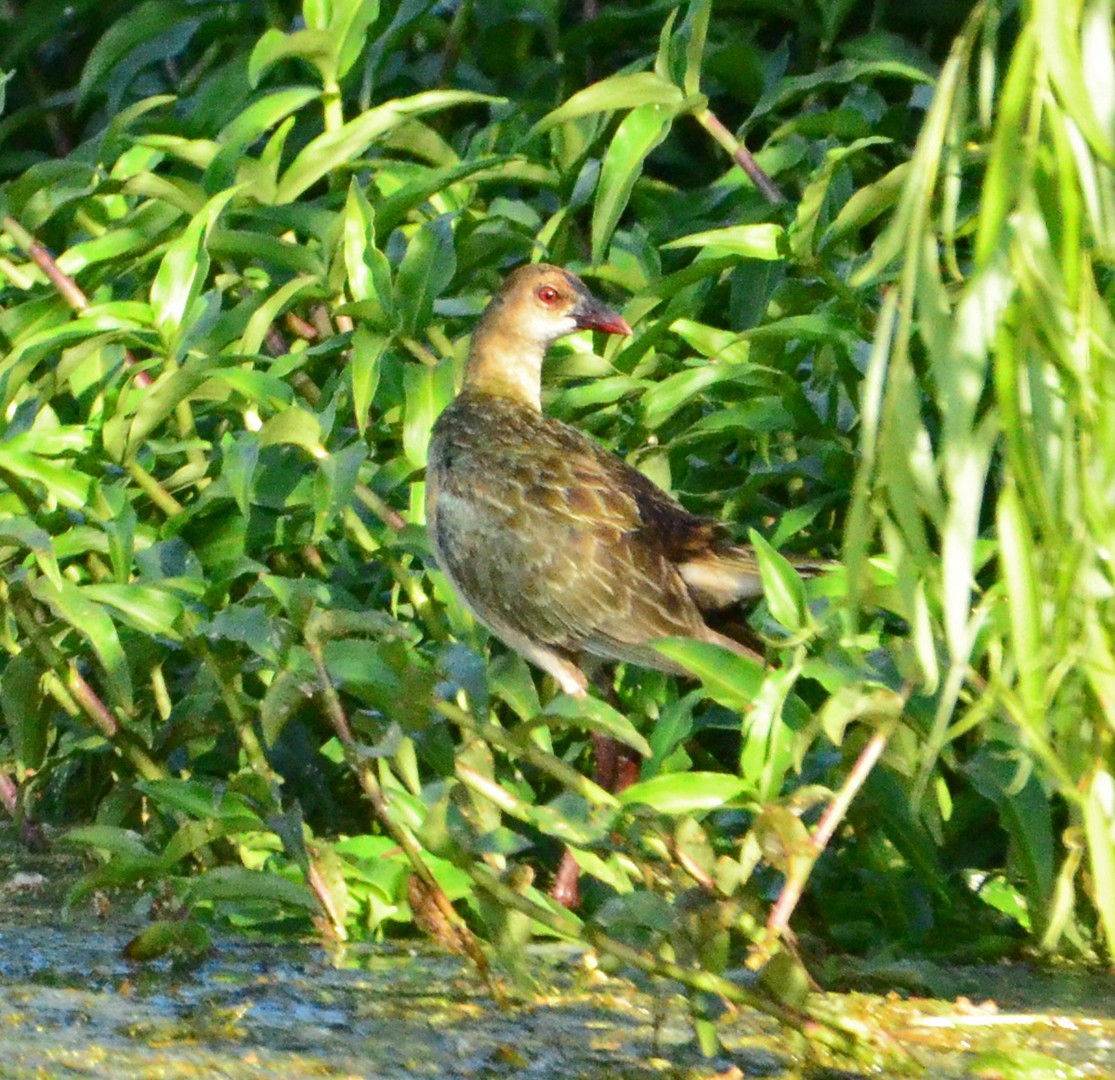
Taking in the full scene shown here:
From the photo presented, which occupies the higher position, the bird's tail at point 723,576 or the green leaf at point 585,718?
the green leaf at point 585,718

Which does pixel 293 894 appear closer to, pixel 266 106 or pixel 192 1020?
pixel 192 1020

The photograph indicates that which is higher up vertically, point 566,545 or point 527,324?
point 527,324

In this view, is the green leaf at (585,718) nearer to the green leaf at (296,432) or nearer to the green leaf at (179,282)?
the green leaf at (296,432)

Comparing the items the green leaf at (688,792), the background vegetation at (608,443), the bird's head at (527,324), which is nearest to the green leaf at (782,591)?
the background vegetation at (608,443)

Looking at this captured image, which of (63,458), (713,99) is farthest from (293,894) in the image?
(713,99)

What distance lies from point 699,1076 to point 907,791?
1.00m

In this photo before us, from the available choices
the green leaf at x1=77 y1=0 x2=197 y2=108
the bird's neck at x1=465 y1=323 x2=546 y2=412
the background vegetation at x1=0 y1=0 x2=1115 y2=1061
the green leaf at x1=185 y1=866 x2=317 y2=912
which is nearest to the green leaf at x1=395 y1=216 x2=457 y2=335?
the background vegetation at x1=0 y1=0 x2=1115 y2=1061

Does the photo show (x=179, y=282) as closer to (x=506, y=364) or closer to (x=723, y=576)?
(x=506, y=364)

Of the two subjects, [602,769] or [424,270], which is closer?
[424,270]

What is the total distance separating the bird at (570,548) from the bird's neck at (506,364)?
312 mm

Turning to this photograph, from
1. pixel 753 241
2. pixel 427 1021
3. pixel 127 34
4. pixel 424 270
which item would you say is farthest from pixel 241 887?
pixel 127 34

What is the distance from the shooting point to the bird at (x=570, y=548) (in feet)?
16.2

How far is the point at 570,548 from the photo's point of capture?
16.8ft

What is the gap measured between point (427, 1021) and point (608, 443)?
2406 millimetres
